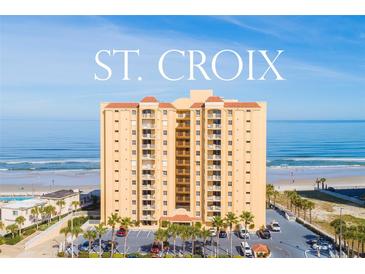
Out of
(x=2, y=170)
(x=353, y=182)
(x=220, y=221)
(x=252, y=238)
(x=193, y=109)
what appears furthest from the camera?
(x=2, y=170)

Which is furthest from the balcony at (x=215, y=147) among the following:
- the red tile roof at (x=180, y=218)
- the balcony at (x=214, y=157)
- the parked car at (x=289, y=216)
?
the parked car at (x=289, y=216)

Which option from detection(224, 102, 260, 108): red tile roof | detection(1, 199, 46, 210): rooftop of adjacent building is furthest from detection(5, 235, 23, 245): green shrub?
detection(224, 102, 260, 108): red tile roof

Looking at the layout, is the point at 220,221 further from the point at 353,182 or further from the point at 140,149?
the point at 353,182

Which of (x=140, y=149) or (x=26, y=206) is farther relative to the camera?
(x=26, y=206)

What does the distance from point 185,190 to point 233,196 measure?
3116 millimetres

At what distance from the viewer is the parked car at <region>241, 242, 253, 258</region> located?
21719mm

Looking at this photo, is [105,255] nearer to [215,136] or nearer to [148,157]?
[148,157]

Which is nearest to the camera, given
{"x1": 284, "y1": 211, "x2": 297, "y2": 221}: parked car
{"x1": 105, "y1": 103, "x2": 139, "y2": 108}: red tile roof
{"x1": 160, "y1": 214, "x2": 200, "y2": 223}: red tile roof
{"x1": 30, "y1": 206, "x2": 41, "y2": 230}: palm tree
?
{"x1": 160, "y1": 214, "x2": 200, "y2": 223}: red tile roof

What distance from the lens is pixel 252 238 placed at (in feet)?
80.9

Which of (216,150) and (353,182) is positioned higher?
(216,150)

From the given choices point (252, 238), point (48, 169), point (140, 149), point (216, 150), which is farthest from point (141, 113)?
→ point (48, 169)

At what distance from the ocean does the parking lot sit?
40.4m

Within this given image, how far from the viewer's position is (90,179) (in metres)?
57.1

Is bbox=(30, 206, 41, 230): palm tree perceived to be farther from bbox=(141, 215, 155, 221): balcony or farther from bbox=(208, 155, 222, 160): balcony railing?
bbox=(208, 155, 222, 160): balcony railing
